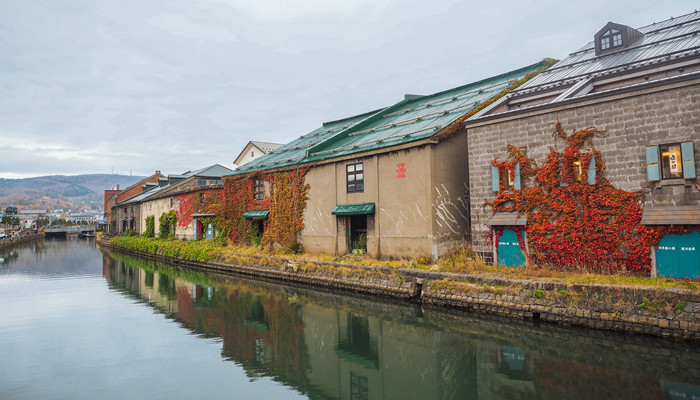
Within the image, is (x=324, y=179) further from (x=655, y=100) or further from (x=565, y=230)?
(x=655, y=100)

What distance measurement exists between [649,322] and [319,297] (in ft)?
38.4

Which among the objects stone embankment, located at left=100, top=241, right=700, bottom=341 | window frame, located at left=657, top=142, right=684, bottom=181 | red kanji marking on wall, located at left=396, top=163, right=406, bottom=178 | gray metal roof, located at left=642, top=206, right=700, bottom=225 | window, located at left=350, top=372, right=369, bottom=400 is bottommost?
window, located at left=350, top=372, right=369, bottom=400

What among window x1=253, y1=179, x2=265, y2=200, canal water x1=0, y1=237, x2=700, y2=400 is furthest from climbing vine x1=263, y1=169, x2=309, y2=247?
canal water x1=0, y1=237, x2=700, y2=400

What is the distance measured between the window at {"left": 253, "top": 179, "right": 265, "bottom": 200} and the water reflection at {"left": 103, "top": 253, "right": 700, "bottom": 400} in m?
12.0

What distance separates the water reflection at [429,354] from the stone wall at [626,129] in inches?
182

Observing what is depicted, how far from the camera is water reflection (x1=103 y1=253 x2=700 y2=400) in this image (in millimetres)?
8820

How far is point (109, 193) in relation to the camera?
3169 inches

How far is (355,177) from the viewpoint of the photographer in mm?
21547

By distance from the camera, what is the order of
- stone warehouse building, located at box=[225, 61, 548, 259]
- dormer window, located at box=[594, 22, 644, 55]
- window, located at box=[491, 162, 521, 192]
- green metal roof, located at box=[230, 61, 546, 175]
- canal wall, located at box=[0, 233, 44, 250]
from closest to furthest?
1. window, located at box=[491, 162, 521, 192]
2. stone warehouse building, located at box=[225, 61, 548, 259]
3. dormer window, located at box=[594, 22, 644, 55]
4. green metal roof, located at box=[230, 61, 546, 175]
5. canal wall, located at box=[0, 233, 44, 250]

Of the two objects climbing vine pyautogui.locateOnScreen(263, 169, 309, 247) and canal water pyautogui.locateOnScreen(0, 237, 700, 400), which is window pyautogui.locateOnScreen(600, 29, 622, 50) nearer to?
canal water pyautogui.locateOnScreen(0, 237, 700, 400)

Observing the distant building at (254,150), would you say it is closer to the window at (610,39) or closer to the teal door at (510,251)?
the window at (610,39)

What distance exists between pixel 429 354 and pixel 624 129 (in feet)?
29.0

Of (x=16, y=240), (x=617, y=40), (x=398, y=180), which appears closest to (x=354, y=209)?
(x=398, y=180)

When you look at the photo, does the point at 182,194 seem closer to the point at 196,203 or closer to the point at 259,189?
A: the point at 196,203
